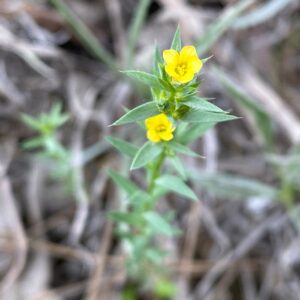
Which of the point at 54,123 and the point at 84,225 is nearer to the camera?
the point at 54,123

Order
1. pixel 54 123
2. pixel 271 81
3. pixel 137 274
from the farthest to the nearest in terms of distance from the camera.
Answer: pixel 271 81 < pixel 137 274 < pixel 54 123

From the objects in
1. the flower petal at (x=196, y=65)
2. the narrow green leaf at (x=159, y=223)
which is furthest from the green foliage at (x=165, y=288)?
the flower petal at (x=196, y=65)

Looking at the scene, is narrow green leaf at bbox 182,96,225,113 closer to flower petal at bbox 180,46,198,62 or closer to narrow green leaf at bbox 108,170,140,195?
flower petal at bbox 180,46,198,62

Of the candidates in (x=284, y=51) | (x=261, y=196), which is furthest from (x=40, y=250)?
(x=284, y=51)

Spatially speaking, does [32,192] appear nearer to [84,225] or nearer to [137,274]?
[84,225]

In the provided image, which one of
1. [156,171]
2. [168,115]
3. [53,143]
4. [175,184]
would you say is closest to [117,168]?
[53,143]

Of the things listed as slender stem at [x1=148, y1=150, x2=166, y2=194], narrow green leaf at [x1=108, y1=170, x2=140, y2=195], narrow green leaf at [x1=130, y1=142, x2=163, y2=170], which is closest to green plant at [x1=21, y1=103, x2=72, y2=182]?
narrow green leaf at [x1=108, y1=170, x2=140, y2=195]
